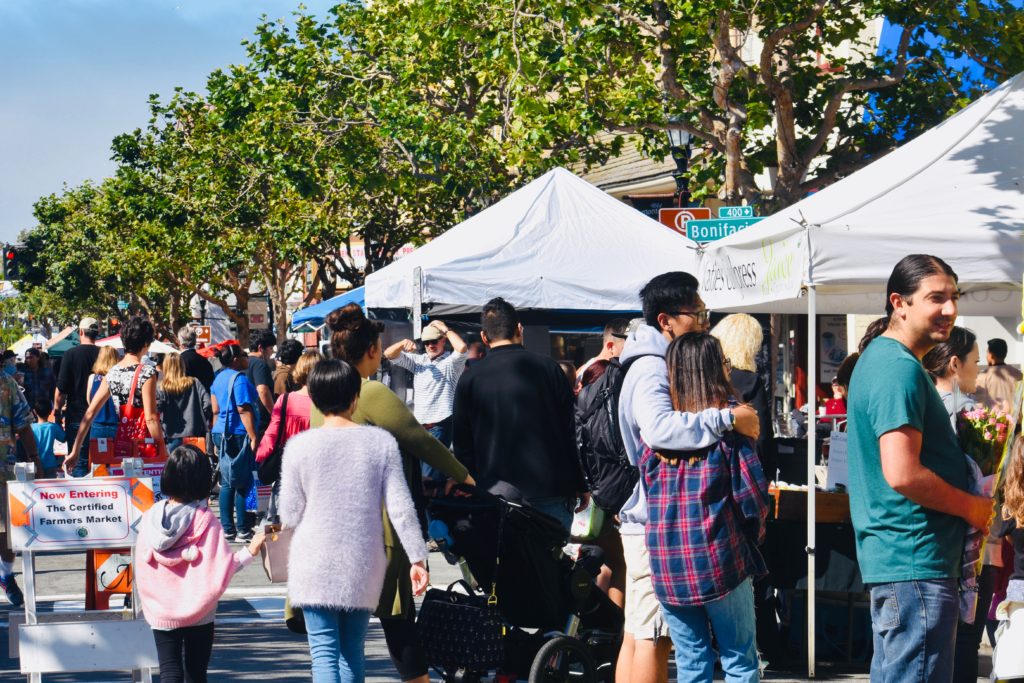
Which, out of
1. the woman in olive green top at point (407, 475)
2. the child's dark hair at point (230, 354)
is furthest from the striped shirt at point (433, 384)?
the woman in olive green top at point (407, 475)

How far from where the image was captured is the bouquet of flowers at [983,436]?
238 inches

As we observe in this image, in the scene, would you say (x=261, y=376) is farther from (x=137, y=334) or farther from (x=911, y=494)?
(x=911, y=494)

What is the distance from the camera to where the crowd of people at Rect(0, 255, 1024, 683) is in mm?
4500

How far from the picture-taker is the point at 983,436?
6.05m

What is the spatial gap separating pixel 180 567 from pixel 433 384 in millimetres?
6734

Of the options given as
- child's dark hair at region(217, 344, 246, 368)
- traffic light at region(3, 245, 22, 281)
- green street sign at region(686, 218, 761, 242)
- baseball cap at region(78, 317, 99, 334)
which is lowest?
child's dark hair at region(217, 344, 246, 368)

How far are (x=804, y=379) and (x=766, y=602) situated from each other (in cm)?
1654

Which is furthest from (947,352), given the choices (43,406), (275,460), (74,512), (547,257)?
(43,406)

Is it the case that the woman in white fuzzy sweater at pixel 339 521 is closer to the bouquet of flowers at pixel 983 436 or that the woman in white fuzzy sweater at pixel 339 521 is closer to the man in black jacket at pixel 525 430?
the man in black jacket at pixel 525 430

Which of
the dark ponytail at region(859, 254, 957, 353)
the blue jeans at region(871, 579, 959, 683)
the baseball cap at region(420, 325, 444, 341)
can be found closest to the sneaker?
the baseball cap at region(420, 325, 444, 341)

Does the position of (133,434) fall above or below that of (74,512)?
above

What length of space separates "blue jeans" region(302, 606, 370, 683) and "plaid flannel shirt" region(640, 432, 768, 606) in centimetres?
117

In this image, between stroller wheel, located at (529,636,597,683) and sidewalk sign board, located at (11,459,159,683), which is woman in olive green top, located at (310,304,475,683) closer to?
stroller wheel, located at (529,636,597,683)

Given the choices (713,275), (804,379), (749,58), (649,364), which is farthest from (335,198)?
(649,364)
